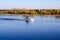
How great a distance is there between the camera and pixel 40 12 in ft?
96.0

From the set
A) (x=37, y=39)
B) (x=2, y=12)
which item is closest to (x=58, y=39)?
(x=37, y=39)

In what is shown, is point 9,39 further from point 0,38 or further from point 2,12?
point 2,12

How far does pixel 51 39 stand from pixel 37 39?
53cm

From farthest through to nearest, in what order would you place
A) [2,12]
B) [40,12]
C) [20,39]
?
1. [2,12]
2. [40,12]
3. [20,39]

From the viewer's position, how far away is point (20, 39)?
5.66 metres

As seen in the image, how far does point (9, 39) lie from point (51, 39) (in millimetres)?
Answer: 1594

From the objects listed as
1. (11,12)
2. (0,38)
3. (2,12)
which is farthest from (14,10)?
(0,38)

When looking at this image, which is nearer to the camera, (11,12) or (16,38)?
(16,38)

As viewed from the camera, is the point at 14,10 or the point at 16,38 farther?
the point at 14,10

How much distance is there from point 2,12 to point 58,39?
91.9 ft

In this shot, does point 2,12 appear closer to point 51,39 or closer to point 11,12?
point 11,12

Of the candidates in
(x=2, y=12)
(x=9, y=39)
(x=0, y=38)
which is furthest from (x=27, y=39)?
(x=2, y=12)

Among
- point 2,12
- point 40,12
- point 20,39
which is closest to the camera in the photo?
point 20,39

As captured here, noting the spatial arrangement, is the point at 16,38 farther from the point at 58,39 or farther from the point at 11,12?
the point at 11,12
